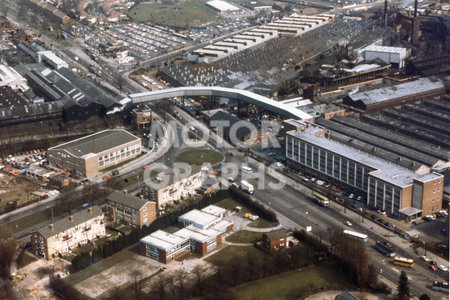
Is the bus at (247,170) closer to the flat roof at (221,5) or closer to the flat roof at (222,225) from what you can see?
the flat roof at (222,225)

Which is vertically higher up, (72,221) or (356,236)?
(72,221)

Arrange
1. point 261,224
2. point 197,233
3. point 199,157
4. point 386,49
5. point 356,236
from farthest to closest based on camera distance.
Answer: point 386,49 → point 199,157 → point 261,224 → point 197,233 → point 356,236

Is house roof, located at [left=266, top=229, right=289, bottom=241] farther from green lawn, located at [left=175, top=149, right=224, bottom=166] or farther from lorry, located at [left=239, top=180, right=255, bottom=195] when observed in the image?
green lawn, located at [left=175, top=149, right=224, bottom=166]

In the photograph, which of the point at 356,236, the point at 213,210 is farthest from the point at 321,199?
the point at 213,210

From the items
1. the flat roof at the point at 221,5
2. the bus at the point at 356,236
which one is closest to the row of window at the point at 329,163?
the bus at the point at 356,236

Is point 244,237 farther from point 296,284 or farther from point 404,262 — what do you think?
point 404,262

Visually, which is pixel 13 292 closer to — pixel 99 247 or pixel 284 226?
pixel 99 247

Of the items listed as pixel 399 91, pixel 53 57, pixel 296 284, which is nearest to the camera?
pixel 296 284
